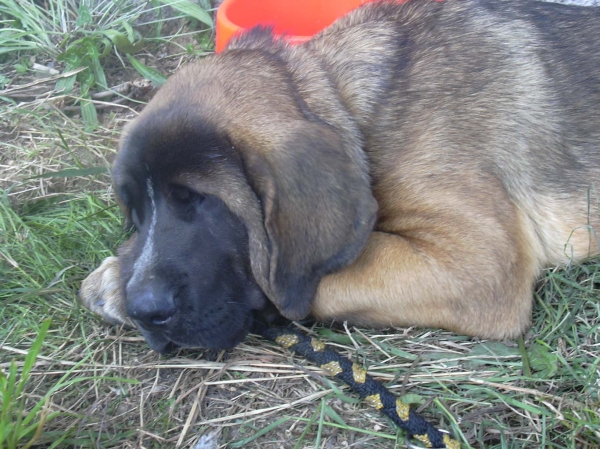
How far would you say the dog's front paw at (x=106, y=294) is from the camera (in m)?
3.00

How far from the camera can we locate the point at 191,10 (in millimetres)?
5137

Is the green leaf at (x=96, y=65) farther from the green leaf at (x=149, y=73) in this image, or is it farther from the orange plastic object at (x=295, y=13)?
the orange plastic object at (x=295, y=13)

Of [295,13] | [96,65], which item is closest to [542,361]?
[295,13]

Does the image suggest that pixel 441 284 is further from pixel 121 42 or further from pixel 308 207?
pixel 121 42

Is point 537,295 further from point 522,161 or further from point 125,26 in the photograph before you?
point 125,26

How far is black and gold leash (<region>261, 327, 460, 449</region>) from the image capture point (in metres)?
2.37

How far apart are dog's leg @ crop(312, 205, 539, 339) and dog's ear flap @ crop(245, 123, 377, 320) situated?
0.19 meters

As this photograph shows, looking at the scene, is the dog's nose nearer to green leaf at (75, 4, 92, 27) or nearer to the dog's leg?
the dog's leg

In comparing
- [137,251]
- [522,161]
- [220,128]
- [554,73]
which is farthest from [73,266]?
[554,73]

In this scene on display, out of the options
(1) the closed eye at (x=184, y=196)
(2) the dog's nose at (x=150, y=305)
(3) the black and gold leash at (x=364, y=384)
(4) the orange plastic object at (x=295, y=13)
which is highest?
(1) the closed eye at (x=184, y=196)

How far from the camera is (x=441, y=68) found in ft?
9.67

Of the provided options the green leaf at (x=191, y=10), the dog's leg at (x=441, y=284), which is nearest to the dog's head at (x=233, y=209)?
the dog's leg at (x=441, y=284)

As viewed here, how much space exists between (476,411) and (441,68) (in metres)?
1.49

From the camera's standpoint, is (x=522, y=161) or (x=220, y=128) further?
(x=522, y=161)
